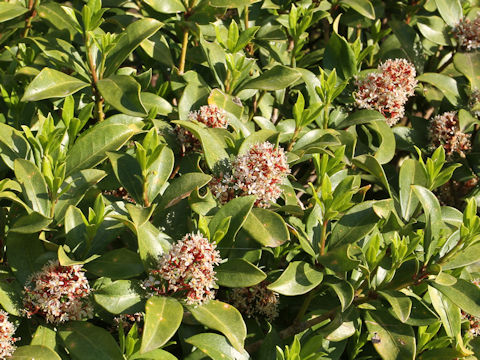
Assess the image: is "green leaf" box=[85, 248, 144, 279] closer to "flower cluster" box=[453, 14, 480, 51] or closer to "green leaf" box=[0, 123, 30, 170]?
"green leaf" box=[0, 123, 30, 170]

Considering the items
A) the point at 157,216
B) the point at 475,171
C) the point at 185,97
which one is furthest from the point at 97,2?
the point at 475,171

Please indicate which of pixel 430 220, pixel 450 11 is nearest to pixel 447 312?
pixel 430 220

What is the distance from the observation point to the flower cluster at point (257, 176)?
2.35 meters

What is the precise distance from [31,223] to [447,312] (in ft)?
5.15

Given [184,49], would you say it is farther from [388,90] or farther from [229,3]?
[388,90]

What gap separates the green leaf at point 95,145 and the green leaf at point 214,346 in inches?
30.2

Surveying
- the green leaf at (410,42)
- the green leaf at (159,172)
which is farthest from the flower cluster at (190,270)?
the green leaf at (410,42)

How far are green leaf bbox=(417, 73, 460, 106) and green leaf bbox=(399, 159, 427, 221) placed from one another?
76 cm

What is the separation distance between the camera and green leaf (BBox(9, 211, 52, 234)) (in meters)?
2.11

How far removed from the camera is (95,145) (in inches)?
96.7

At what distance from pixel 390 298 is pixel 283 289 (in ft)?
1.31

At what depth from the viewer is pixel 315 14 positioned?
3373 millimetres

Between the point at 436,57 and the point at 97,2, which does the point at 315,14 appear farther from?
the point at 97,2

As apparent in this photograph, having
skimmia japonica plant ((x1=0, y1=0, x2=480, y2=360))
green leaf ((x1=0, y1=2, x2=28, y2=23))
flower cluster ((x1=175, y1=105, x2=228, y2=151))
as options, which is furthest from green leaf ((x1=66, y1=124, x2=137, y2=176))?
green leaf ((x1=0, y1=2, x2=28, y2=23))
